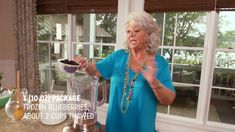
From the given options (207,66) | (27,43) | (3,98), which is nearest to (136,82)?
(3,98)

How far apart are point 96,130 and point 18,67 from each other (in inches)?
91.2

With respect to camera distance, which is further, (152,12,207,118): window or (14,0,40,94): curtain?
(14,0,40,94): curtain

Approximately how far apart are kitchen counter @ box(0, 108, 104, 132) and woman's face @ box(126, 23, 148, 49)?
26.1 inches

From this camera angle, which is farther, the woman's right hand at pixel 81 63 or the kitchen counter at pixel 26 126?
the woman's right hand at pixel 81 63

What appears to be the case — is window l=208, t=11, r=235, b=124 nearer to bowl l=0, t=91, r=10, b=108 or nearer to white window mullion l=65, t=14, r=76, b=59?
white window mullion l=65, t=14, r=76, b=59

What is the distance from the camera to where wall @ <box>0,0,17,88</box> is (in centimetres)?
287

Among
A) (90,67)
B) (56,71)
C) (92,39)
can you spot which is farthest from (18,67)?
(90,67)

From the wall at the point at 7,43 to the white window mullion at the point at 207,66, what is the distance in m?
2.64

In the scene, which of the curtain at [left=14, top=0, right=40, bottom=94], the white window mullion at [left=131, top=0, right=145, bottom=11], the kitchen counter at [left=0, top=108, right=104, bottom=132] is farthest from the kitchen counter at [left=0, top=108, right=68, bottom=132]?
the curtain at [left=14, top=0, right=40, bottom=94]

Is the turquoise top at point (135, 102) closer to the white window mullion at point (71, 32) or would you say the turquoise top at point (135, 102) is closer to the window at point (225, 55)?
the window at point (225, 55)

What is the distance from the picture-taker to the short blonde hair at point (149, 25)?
4.11 ft

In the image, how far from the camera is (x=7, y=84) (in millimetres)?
3012

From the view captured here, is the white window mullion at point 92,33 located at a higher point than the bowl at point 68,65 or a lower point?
higher

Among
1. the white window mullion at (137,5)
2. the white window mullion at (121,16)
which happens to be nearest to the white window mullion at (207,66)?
the white window mullion at (137,5)
